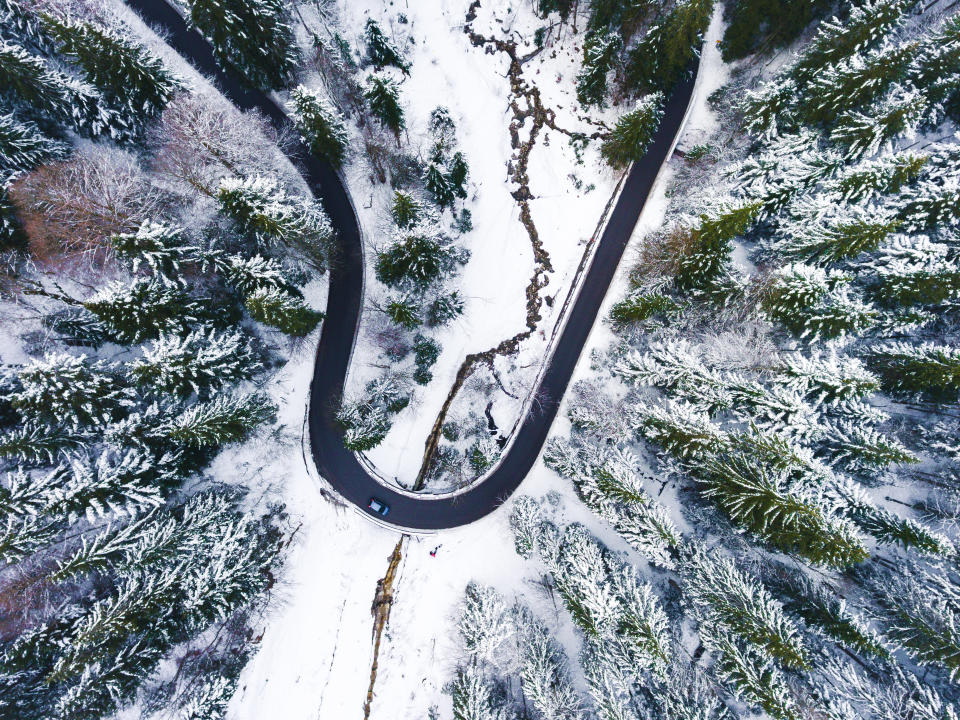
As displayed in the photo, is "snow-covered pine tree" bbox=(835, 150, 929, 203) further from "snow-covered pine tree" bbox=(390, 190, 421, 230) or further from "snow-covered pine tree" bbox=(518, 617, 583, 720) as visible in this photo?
"snow-covered pine tree" bbox=(518, 617, 583, 720)

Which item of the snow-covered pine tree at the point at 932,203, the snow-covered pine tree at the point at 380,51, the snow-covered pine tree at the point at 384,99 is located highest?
the snow-covered pine tree at the point at 380,51

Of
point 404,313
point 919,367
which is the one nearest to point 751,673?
point 919,367

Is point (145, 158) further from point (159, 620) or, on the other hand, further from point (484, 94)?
point (159, 620)

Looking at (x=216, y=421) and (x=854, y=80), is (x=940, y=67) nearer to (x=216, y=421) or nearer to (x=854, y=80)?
(x=854, y=80)

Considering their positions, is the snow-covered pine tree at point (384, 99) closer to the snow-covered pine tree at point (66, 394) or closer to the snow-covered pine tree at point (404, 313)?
the snow-covered pine tree at point (404, 313)

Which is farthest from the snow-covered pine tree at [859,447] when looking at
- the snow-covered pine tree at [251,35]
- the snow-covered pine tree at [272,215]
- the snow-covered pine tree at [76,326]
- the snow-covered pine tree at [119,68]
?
the snow-covered pine tree at [119,68]

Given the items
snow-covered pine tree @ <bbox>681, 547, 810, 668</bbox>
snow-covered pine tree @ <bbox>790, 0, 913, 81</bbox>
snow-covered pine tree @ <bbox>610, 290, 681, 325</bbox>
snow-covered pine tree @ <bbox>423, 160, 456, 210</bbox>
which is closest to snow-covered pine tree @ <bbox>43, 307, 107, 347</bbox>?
snow-covered pine tree @ <bbox>423, 160, 456, 210</bbox>

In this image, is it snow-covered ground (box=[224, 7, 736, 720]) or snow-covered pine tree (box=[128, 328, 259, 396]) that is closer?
snow-covered pine tree (box=[128, 328, 259, 396])
